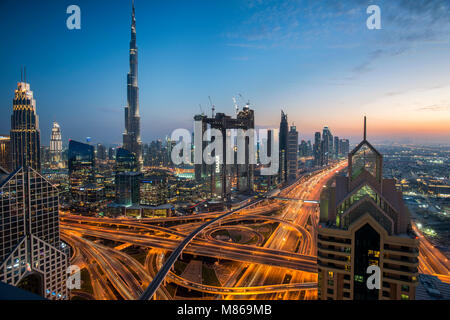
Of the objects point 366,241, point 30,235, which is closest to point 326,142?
point 366,241

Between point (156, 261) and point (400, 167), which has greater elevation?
point (400, 167)

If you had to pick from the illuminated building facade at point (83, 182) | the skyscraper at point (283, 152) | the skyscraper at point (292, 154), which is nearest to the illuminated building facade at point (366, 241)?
the illuminated building facade at point (83, 182)

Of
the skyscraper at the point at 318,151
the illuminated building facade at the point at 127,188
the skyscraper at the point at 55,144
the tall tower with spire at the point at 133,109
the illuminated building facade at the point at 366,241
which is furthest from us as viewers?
the tall tower with spire at the point at 133,109

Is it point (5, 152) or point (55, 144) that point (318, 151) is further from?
point (55, 144)

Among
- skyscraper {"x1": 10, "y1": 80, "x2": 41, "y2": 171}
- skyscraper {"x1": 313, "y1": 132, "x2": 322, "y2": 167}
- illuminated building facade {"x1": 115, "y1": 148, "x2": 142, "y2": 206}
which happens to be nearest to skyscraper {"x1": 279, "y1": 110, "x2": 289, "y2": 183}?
illuminated building facade {"x1": 115, "y1": 148, "x2": 142, "y2": 206}

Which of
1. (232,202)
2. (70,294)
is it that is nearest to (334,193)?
(70,294)

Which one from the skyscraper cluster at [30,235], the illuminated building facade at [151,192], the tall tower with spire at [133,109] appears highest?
the tall tower with spire at [133,109]

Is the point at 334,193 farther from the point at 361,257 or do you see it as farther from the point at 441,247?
the point at 441,247

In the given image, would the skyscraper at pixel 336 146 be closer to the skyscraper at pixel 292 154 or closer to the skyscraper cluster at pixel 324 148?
the skyscraper cluster at pixel 324 148
